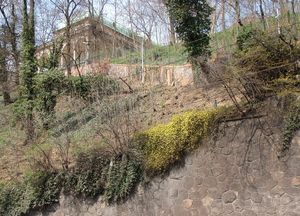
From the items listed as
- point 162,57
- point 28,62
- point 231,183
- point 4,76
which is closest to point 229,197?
point 231,183

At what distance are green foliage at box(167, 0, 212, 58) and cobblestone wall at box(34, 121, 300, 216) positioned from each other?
5.67 m

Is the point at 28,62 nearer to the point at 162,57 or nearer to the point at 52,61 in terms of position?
the point at 52,61

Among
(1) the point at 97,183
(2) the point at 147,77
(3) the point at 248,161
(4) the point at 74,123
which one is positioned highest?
(2) the point at 147,77

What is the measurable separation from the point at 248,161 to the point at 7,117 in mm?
13053

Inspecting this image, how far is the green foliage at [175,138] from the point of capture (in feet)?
31.9

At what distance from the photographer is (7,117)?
1884cm

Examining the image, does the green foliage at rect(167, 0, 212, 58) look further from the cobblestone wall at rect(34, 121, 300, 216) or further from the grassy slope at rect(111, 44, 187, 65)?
the cobblestone wall at rect(34, 121, 300, 216)

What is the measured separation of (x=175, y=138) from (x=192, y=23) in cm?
585

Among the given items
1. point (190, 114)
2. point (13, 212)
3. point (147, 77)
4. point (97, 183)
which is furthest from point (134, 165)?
point (147, 77)

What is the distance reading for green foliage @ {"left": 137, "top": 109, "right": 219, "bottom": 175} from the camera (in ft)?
31.9

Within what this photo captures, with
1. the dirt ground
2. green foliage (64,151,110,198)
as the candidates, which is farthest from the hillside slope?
the dirt ground

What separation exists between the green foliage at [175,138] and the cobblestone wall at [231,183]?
25cm

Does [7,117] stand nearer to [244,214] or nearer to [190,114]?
[190,114]

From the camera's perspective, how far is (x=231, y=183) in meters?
8.98
